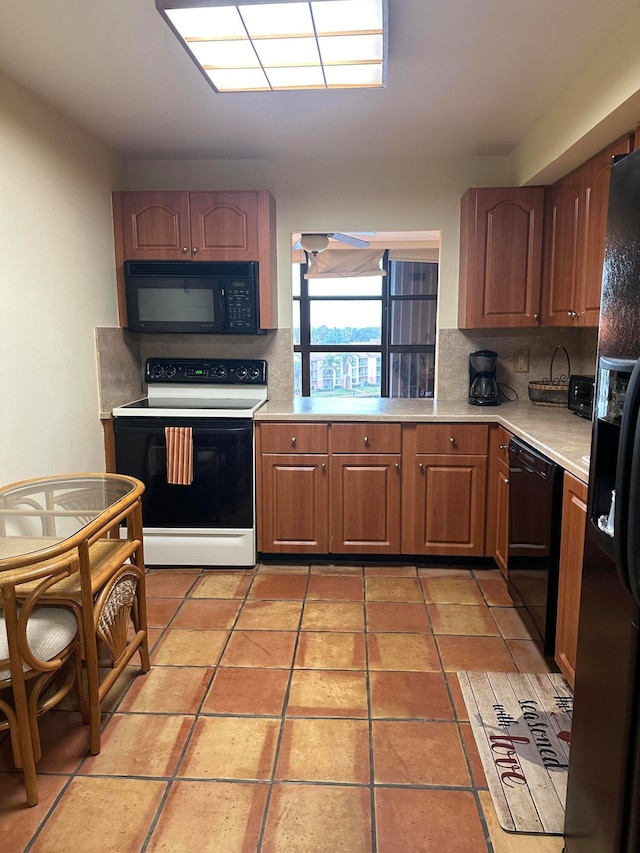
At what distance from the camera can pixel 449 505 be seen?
120 inches

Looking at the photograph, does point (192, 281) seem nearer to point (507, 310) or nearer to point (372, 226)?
point (372, 226)

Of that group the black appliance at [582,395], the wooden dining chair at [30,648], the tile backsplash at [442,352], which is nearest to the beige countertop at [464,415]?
the black appliance at [582,395]

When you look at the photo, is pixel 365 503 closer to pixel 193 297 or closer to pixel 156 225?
pixel 193 297

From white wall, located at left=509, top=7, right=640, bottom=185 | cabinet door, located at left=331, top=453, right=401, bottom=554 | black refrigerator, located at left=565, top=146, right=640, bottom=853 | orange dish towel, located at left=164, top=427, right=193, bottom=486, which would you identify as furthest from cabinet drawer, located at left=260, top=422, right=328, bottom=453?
black refrigerator, located at left=565, top=146, right=640, bottom=853

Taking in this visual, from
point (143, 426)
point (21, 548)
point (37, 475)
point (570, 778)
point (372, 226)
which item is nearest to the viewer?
point (570, 778)

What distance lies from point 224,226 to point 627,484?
270cm

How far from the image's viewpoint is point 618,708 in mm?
1115

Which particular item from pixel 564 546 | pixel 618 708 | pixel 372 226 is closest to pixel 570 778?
pixel 618 708

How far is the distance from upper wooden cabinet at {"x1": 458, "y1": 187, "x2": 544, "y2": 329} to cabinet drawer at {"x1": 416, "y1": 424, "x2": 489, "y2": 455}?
24.8 inches

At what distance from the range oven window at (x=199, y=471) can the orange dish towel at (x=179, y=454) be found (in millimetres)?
40

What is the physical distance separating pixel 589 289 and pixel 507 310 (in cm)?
64

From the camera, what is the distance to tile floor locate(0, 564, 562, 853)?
1.47 meters

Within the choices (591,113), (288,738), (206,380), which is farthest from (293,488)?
(591,113)

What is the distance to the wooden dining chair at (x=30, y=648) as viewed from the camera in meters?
1.44
